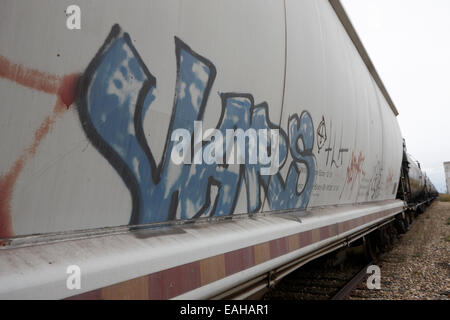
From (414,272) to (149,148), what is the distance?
6687 mm

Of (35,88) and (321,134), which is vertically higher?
(321,134)

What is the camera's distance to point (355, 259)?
682cm

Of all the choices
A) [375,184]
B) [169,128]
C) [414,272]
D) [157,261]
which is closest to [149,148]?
[169,128]

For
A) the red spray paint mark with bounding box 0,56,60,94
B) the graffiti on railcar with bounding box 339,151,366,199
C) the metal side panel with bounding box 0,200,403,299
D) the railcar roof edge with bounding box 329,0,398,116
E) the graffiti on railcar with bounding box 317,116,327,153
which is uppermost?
the railcar roof edge with bounding box 329,0,398,116

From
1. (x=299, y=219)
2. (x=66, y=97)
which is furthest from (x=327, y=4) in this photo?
(x=66, y=97)

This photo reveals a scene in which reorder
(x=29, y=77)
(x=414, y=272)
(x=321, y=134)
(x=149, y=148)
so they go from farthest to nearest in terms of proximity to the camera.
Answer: (x=414, y=272) < (x=321, y=134) < (x=149, y=148) < (x=29, y=77)

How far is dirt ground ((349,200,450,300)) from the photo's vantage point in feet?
16.1

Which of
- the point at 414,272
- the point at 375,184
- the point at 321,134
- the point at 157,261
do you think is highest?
the point at 321,134

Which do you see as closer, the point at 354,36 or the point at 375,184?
the point at 354,36

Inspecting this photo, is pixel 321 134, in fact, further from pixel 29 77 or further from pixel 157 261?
pixel 29 77

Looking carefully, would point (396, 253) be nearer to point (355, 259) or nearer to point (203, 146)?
point (355, 259)

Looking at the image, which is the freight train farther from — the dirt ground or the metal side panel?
the dirt ground

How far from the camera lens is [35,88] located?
986mm

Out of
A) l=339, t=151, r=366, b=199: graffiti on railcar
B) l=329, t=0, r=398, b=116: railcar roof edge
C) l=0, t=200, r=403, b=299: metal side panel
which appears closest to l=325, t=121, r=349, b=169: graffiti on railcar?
l=339, t=151, r=366, b=199: graffiti on railcar
